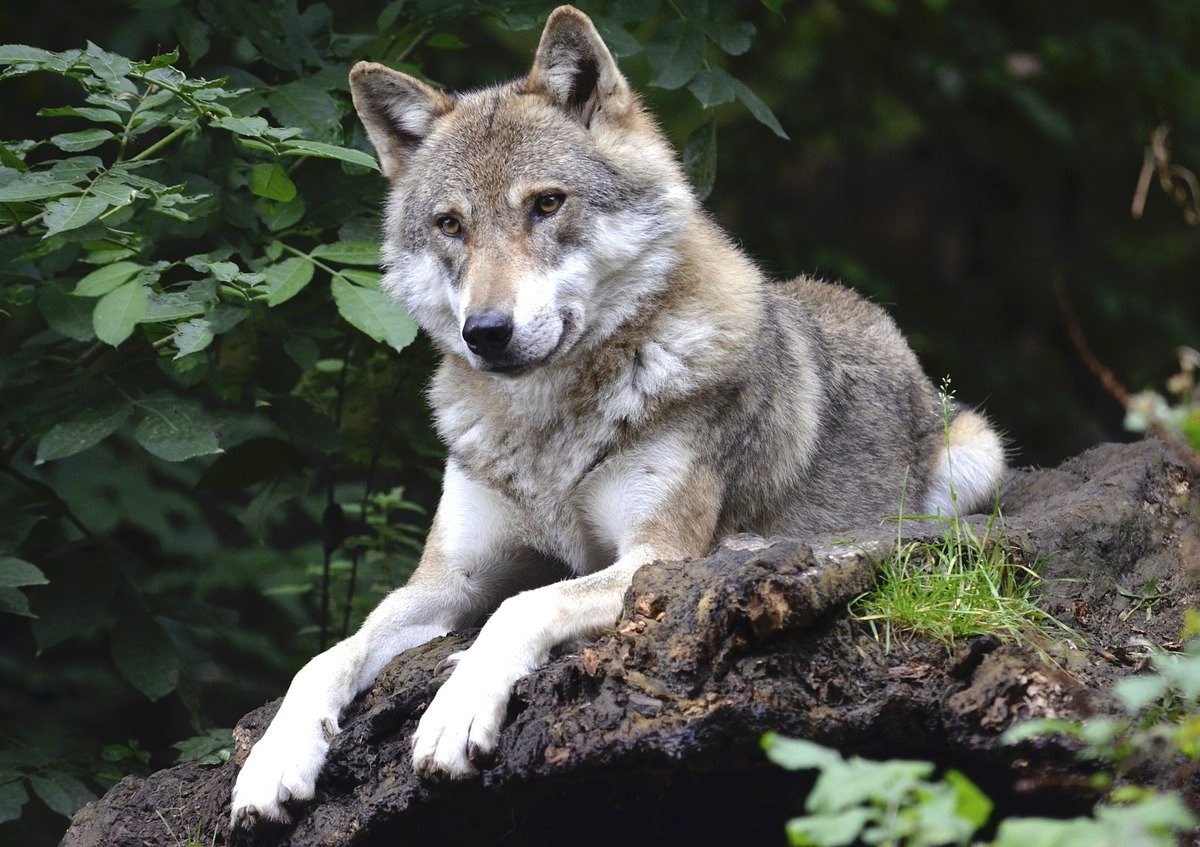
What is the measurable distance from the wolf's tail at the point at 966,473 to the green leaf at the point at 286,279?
9.50ft

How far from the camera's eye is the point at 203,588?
21.9 feet

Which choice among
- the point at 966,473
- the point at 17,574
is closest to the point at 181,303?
the point at 17,574

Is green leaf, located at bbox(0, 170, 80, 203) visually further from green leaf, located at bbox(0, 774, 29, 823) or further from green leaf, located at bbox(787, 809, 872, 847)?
green leaf, located at bbox(787, 809, 872, 847)

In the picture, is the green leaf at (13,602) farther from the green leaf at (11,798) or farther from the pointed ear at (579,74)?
the pointed ear at (579,74)

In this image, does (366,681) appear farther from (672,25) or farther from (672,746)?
(672,25)

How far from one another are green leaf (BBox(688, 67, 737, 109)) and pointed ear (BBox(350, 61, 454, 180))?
994 millimetres

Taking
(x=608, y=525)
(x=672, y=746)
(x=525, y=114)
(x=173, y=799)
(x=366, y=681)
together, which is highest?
(x=525, y=114)

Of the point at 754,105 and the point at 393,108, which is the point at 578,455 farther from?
the point at 754,105

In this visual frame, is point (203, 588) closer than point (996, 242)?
Yes

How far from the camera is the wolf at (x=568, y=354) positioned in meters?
4.30

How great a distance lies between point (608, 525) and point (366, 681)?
0.98 m

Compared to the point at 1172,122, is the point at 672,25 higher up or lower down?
higher up

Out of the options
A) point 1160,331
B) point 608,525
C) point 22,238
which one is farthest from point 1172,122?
point 22,238

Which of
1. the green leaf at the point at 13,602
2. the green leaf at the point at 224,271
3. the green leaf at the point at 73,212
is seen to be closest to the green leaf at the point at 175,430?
the green leaf at the point at 224,271
